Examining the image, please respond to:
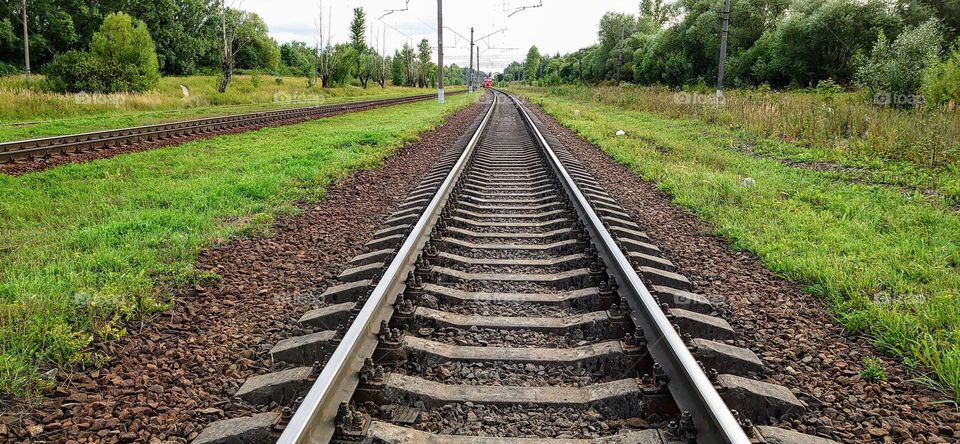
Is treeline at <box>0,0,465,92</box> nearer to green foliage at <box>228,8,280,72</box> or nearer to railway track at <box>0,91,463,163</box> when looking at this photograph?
green foliage at <box>228,8,280,72</box>

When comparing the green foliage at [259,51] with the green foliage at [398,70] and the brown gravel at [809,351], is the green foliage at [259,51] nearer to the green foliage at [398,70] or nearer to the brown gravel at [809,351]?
the green foliage at [398,70]

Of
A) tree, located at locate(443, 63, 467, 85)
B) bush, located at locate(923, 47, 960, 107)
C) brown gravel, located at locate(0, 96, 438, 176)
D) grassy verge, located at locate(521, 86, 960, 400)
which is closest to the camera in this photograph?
grassy verge, located at locate(521, 86, 960, 400)

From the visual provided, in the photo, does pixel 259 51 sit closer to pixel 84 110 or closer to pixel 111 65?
pixel 111 65

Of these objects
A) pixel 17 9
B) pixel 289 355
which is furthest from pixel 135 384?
pixel 17 9

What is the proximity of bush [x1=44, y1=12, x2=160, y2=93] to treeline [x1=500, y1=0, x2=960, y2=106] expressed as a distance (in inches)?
1140

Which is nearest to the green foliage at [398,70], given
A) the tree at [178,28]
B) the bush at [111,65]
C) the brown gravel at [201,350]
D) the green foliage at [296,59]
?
the green foliage at [296,59]

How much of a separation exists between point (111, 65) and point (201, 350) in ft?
97.6

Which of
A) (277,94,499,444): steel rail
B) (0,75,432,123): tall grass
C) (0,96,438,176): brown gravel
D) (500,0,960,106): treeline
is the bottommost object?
(277,94,499,444): steel rail

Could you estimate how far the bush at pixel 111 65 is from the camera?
25.7 meters

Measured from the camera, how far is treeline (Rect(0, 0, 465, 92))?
27.7 metres

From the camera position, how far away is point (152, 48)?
32500 mm

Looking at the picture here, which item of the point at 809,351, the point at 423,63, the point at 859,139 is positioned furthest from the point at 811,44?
the point at 423,63

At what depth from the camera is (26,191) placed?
7.15 m

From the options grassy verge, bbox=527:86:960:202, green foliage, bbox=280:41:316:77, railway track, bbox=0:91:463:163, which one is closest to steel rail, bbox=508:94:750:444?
grassy verge, bbox=527:86:960:202
